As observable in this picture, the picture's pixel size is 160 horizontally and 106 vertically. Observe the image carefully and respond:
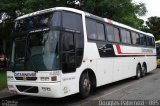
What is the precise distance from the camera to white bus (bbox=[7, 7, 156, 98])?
8812 millimetres

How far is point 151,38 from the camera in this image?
21.1 metres

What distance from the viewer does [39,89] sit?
29.1 ft

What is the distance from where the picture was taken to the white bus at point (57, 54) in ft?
28.9

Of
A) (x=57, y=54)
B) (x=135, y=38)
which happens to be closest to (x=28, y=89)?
(x=57, y=54)

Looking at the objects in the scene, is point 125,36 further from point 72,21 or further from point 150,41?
point 150,41

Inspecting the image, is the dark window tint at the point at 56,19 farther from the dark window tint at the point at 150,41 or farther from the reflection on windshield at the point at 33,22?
the dark window tint at the point at 150,41

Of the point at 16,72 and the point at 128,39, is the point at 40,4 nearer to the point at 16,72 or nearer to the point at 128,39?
the point at 128,39

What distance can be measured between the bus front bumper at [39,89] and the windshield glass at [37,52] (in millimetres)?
502

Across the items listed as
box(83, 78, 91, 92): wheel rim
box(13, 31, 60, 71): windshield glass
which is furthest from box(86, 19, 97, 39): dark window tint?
box(13, 31, 60, 71): windshield glass

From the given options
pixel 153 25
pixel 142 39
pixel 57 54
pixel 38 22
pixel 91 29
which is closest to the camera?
pixel 57 54

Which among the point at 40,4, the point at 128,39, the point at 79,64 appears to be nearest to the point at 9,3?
the point at 40,4

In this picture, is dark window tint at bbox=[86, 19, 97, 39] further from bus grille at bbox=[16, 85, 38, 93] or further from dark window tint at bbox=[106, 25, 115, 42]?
bus grille at bbox=[16, 85, 38, 93]

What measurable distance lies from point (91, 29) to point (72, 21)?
1493 millimetres

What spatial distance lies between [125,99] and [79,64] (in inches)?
84.8
